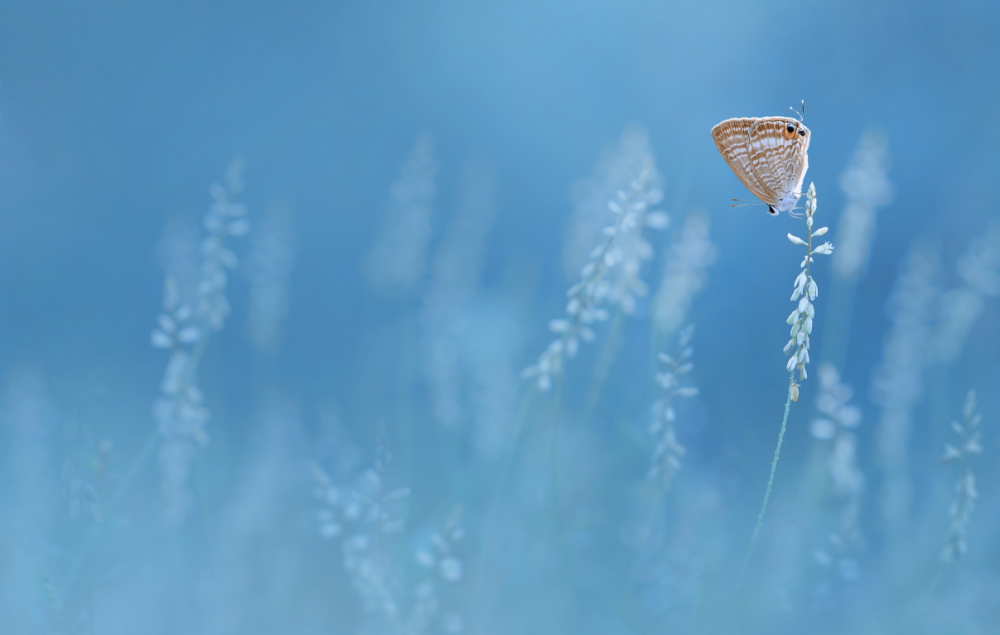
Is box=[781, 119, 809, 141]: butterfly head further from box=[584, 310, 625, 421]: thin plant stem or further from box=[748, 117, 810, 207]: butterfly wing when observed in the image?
box=[584, 310, 625, 421]: thin plant stem

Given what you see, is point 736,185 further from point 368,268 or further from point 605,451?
point 368,268

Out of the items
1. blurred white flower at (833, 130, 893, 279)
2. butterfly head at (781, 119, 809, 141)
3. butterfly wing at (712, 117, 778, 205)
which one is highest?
blurred white flower at (833, 130, 893, 279)

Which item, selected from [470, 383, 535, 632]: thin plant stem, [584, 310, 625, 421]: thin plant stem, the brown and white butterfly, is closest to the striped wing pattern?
the brown and white butterfly

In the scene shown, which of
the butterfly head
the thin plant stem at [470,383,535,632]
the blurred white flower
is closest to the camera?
the butterfly head

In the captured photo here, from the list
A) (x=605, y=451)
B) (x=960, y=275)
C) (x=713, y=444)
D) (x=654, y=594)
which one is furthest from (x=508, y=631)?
(x=960, y=275)

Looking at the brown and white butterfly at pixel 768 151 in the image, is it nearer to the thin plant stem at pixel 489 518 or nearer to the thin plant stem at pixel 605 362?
the thin plant stem at pixel 605 362

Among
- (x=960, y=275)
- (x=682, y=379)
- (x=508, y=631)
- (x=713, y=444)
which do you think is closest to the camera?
(x=508, y=631)

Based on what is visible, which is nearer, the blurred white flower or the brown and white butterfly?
the brown and white butterfly

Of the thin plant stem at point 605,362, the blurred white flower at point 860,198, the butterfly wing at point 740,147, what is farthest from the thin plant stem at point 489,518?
the blurred white flower at point 860,198
